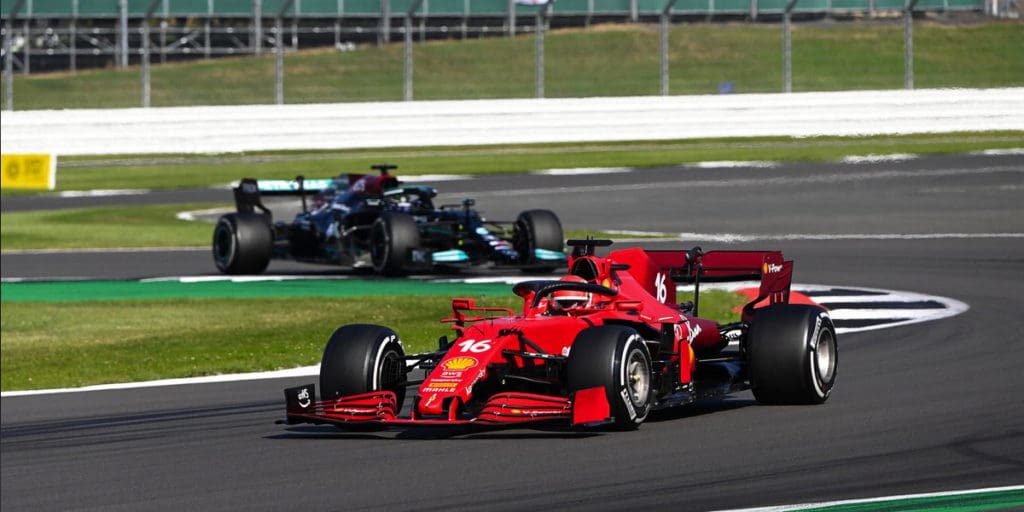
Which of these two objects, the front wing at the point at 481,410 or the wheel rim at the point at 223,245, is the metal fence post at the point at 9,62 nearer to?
the wheel rim at the point at 223,245

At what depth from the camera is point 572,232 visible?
85.5ft

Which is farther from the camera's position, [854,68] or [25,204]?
[854,68]

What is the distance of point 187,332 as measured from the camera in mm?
17344

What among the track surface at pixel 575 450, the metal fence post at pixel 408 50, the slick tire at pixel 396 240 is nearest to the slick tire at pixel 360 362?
the track surface at pixel 575 450

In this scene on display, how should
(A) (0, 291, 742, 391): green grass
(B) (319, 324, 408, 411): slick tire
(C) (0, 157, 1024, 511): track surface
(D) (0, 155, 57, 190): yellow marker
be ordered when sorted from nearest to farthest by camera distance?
(C) (0, 157, 1024, 511): track surface
(B) (319, 324, 408, 411): slick tire
(A) (0, 291, 742, 391): green grass
(D) (0, 155, 57, 190): yellow marker

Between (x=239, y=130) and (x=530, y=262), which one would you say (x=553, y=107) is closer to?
(x=239, y=130)

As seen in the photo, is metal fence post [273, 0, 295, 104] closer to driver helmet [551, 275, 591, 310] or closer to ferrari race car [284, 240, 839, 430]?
ferrari race car [284, 240, 839, 430]

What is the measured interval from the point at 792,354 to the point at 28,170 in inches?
526

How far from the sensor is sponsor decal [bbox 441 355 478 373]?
9461 mm

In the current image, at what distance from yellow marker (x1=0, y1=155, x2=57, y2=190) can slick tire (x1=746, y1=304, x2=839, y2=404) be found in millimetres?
12940

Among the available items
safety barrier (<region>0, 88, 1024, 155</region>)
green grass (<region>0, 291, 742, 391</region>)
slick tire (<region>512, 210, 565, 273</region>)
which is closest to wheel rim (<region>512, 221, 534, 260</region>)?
slick tire (<region>512, 210, 565, 273</region>)

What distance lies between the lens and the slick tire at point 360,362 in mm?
9719

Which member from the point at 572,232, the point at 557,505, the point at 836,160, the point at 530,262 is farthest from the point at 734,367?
the point at 836,160

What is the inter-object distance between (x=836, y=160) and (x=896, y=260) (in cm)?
1469
